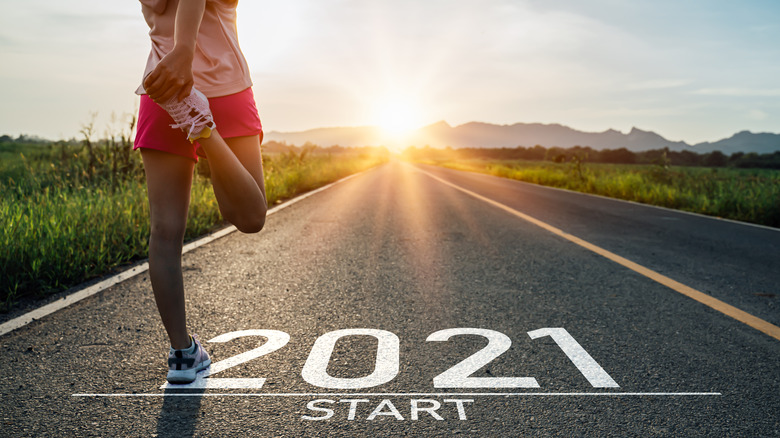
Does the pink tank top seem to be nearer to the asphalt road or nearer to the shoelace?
the shoelace

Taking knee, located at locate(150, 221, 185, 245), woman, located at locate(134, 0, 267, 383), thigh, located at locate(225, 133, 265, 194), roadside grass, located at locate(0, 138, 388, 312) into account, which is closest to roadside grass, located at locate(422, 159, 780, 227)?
roadside grass, located at locate(0, 138, 388, 312)

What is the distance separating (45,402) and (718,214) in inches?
467

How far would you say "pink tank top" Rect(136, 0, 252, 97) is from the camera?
226 cm

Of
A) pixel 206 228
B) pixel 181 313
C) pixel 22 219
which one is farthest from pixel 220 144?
pixel 206 228

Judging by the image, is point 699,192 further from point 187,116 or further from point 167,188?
point 187,116

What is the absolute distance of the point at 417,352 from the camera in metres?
2.95

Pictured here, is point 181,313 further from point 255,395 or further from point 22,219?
point 22,219

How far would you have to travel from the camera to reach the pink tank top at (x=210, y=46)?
2.26 metres

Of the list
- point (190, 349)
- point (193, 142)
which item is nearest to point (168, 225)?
point (193, 142)

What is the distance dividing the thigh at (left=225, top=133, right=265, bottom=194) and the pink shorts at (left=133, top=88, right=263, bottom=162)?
45 millimetres

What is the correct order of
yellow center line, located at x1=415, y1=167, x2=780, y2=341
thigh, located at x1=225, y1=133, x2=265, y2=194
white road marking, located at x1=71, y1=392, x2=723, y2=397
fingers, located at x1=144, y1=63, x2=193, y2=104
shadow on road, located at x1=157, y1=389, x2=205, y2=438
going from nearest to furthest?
fingers, located at x1=144, y1=63, x2=193, y2=104
shadow on road, located at x1=157, y1=389, x2=205, y2=438
white road marking, located at x1=71, y1=392, x2=723, y2=397
thigh, located at x1=225, y1=133, x2=265, y2=194
yellow center line, located at x1=415, y1=167, x2=780, y2=341

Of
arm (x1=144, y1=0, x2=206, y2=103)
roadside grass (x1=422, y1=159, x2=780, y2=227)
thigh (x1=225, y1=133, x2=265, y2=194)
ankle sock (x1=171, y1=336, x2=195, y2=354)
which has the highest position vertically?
arm (x1=144, y1=0, x2=206, y2=103)

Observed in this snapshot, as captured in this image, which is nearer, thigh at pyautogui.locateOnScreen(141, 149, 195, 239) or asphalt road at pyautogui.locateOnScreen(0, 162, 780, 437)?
asphalt road at pyautogui.locateOnScreen(0, 162, 780, 437)

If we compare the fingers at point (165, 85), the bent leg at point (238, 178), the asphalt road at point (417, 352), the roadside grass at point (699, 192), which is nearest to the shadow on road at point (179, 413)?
the asphalt road at point (417, 352)
